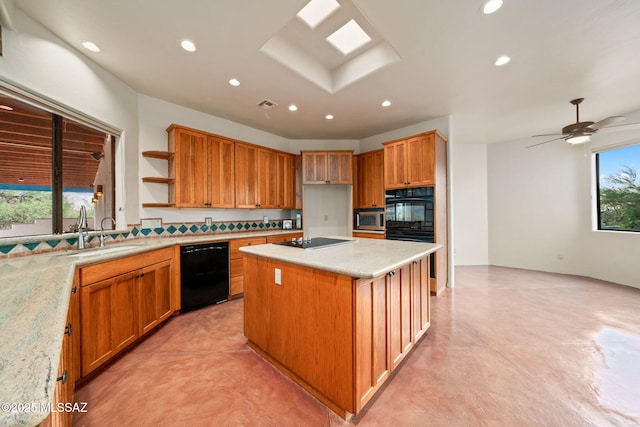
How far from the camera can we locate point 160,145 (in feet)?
10.7

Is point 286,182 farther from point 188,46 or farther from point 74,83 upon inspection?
point 74,83

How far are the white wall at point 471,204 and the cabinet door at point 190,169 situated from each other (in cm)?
532

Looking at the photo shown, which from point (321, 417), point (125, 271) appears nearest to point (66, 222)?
point (125, 271)

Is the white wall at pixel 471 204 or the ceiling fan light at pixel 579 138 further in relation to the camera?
the white wall at pixel 471 204

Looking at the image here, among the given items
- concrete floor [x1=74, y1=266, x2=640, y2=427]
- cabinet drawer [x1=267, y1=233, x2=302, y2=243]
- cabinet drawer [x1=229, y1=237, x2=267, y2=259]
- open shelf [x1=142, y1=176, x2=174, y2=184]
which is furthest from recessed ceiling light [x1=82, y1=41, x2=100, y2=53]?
concrete floor [x1=74, y1=266, x2=640, y2=427]

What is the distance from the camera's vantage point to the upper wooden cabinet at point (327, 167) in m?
4.49

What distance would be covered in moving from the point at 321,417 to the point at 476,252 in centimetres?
546

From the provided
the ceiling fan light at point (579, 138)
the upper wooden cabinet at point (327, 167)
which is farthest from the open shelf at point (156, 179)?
the ceiling fan light at point (579, 138)

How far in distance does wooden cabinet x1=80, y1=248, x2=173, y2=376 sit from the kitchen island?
1.08 meters

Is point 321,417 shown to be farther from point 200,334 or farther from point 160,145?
point 160,145

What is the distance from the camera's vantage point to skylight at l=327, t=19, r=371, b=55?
2375 millimetres

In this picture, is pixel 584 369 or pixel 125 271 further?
pixel 125 271

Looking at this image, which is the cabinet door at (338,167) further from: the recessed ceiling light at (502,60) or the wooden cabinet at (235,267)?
the recessed ceiling light at (502,60)

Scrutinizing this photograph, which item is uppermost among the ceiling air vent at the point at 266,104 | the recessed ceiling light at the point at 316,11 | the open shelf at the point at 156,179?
the recessed ceiling light at the point at 316,11
